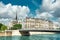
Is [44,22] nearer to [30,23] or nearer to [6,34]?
[30,23]

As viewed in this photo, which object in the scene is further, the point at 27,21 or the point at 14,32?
the point at 27,21

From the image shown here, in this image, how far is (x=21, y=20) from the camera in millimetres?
189875

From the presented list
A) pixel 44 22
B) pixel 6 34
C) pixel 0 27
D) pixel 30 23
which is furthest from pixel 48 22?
pixel 6 34

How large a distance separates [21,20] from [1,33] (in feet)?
313

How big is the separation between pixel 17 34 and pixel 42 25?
93024 millimetres

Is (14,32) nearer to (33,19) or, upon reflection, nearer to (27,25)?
(27,25)

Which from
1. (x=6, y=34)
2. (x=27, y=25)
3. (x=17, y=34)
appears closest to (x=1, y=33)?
(x=6, y=34)

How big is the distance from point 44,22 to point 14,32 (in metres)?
98.1

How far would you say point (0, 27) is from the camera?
109875 millimetres

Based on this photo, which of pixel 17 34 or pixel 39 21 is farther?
pixel 39 21

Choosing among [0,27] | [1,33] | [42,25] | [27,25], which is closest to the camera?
[1,33]

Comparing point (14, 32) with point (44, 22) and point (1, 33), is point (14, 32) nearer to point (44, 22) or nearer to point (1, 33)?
point (1, 33)

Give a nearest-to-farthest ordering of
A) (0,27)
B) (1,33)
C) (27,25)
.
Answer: (1,33) < (0,27) < (27,25)

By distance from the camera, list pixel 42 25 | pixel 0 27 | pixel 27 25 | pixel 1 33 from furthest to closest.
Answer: pixel 42 25
pixel 27 25
pixel 0 27
pixel 1 33
